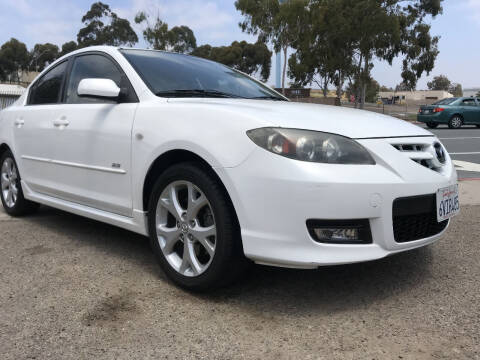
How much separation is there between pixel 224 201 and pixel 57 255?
5.29 ft

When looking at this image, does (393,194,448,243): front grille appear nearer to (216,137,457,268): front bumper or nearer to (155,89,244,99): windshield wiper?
(216,137,457,268): front bumper

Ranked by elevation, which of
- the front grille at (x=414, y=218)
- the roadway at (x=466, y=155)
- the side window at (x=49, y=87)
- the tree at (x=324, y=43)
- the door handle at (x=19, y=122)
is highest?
the tree at (x=324, y=43)

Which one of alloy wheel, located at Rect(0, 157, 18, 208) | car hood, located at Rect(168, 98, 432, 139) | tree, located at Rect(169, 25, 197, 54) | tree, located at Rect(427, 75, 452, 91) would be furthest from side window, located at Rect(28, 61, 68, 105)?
tree, located at Rect(427, 75, 452, 91)

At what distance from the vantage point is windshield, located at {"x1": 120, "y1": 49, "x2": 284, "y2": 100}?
314 centimetres

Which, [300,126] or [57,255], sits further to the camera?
[57,255]

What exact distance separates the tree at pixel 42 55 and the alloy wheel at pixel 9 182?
240ft

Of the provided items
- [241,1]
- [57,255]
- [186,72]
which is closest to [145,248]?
[57,255]

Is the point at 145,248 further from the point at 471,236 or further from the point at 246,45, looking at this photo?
the point at 246,45

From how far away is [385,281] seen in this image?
2793 mm

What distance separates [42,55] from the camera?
71750 millimetres

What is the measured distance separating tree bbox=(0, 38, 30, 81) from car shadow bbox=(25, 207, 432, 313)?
249 feet

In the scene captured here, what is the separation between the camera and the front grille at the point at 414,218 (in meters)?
2.32

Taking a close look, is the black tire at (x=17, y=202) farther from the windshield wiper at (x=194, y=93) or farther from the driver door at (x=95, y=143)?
the windshield wiper at (x=194, y=93)

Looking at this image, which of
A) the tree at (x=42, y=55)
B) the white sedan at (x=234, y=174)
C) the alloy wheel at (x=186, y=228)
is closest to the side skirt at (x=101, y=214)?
the white sedan at (x=234, y=174)
